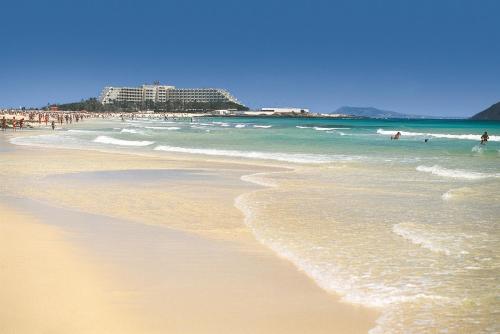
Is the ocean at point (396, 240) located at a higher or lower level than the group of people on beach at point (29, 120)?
lower

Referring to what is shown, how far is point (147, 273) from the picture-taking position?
6.11 metres

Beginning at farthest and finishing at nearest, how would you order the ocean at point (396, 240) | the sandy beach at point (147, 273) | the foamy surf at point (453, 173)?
the foamy surf at point (453, 173), the ocean at point (396, 240), the sandy beach at point (147, 273)

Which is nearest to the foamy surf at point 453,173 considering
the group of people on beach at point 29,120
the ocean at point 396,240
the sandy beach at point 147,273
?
the ocean at point 396,240

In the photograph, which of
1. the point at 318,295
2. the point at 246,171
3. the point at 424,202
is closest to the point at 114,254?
the point at 318,295

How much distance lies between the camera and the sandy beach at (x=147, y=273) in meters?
4.71

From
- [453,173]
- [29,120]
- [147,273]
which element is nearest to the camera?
[147,273]

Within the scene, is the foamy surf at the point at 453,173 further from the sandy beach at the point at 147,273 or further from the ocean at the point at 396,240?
the sandy beach at the point at 147,273

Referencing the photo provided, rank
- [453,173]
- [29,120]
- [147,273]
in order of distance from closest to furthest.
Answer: [147,273] < [453,173] < [29,120]

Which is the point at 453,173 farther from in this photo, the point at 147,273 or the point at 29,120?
the point at 29,120

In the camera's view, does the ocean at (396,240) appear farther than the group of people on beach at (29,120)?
No

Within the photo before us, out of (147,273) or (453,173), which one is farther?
(453,173)

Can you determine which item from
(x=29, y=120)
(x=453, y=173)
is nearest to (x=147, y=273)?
(x=453, y=173)

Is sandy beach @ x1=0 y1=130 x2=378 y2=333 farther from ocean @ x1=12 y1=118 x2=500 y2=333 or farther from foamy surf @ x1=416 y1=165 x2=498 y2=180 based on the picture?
foamy surf @ x1=416 y1=165 x2=498 y2=180

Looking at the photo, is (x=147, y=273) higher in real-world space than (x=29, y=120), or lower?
lower
